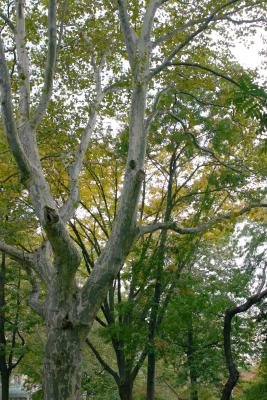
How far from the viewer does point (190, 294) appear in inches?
339

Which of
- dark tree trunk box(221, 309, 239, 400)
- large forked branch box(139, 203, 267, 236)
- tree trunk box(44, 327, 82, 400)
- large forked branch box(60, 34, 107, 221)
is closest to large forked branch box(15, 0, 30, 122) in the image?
large forked branch box(60, 34, 107, 221)

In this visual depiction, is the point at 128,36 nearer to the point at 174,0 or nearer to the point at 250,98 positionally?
the point at 174,0

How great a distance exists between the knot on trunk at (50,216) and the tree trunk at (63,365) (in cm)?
160

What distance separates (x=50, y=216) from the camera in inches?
222

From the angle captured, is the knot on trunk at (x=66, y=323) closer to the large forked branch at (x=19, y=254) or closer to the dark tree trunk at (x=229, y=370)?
the large forked branch at (x=19, y=254)

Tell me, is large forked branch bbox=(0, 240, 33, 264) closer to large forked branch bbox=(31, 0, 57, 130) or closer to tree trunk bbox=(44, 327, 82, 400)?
tree trunk bbox=(44, 327, 82, 400)

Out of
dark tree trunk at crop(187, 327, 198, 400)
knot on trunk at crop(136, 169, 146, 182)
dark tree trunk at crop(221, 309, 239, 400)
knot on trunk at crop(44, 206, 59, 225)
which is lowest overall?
dark tree trunk at crop(221, 309, 239, 400)

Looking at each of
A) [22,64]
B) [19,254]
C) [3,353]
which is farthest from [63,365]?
[3,353]

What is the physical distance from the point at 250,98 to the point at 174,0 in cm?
828

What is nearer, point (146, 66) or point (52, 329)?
point (52, 329)

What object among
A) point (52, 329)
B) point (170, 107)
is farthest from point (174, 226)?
point (170, 107)

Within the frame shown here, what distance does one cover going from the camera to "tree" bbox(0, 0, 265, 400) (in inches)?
235

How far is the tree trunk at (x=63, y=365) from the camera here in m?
5.81

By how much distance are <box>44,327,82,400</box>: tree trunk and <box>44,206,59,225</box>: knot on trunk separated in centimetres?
160
